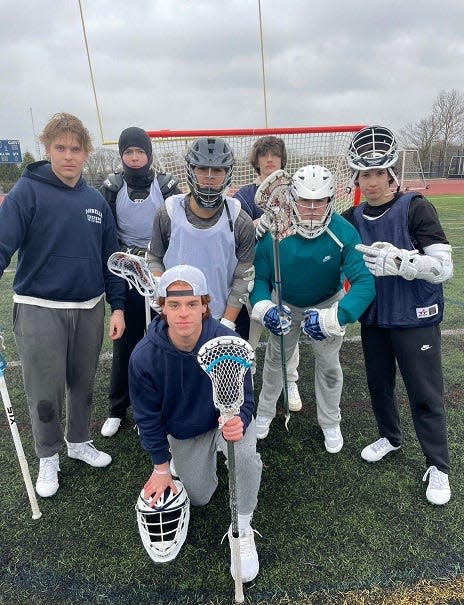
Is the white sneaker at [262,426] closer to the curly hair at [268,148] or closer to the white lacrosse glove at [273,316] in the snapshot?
the white lacrosse glove at [273,316]

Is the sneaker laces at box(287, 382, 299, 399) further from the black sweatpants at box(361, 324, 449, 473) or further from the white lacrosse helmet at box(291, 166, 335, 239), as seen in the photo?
the white lacrosse helmet at box(291, 166, 335, 239)

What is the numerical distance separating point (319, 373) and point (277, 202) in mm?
1290

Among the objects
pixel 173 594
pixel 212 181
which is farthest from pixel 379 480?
pixel 212 181

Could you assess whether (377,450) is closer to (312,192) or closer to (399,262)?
(399,262)

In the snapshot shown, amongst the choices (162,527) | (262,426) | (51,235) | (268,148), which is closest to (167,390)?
(162,527)

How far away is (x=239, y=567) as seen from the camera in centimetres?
209

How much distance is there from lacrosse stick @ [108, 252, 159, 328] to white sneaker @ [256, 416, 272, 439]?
1.30 meters

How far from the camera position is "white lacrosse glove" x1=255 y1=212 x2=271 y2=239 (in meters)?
2.84

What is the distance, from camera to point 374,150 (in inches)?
105

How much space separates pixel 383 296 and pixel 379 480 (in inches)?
49.2

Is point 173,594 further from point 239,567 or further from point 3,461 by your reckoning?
point 3,461

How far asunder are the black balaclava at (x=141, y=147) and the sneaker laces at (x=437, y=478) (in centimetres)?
282

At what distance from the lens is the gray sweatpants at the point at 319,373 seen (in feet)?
10.3

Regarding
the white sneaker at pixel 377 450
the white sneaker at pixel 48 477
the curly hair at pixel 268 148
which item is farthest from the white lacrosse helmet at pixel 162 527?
the curly hair at pixel 268 148
